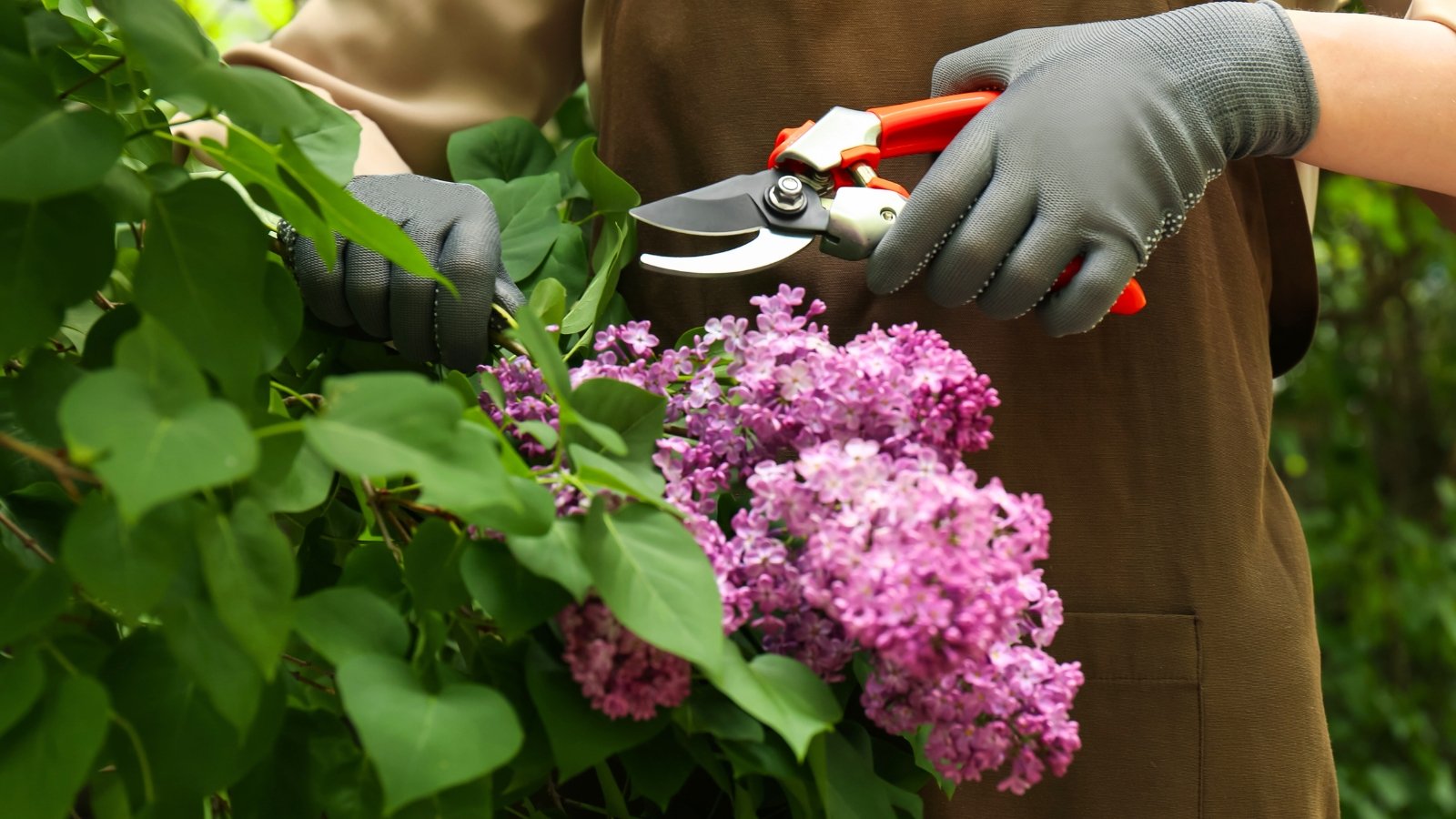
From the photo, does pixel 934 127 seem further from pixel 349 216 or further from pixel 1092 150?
pixel 349 216

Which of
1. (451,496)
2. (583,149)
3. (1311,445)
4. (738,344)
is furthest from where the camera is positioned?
(1311,445)

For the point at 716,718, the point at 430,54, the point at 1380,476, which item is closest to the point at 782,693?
the point at 716,718

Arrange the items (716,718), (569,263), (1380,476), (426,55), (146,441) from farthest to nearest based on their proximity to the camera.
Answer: (1380,476), (426,55), (569,263), (716,718), (146,441)

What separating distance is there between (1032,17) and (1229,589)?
303 millimetres

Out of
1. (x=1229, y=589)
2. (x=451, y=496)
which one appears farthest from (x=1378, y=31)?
(x=451, y=496)

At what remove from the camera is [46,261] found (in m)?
0.28

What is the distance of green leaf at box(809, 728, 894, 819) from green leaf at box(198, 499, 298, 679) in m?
0.15

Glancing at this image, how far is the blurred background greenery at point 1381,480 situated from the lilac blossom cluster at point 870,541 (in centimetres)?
153

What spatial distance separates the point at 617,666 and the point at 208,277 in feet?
0.45

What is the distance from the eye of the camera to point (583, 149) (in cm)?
51

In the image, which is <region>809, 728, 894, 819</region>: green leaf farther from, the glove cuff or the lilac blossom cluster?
the glove cuff

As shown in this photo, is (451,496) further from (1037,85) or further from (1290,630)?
(1290,630)

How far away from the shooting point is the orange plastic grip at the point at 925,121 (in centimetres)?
53

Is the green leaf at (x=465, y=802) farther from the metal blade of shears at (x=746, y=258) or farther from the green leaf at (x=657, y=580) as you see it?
the metal blade of shears at (x=746, y=258)
